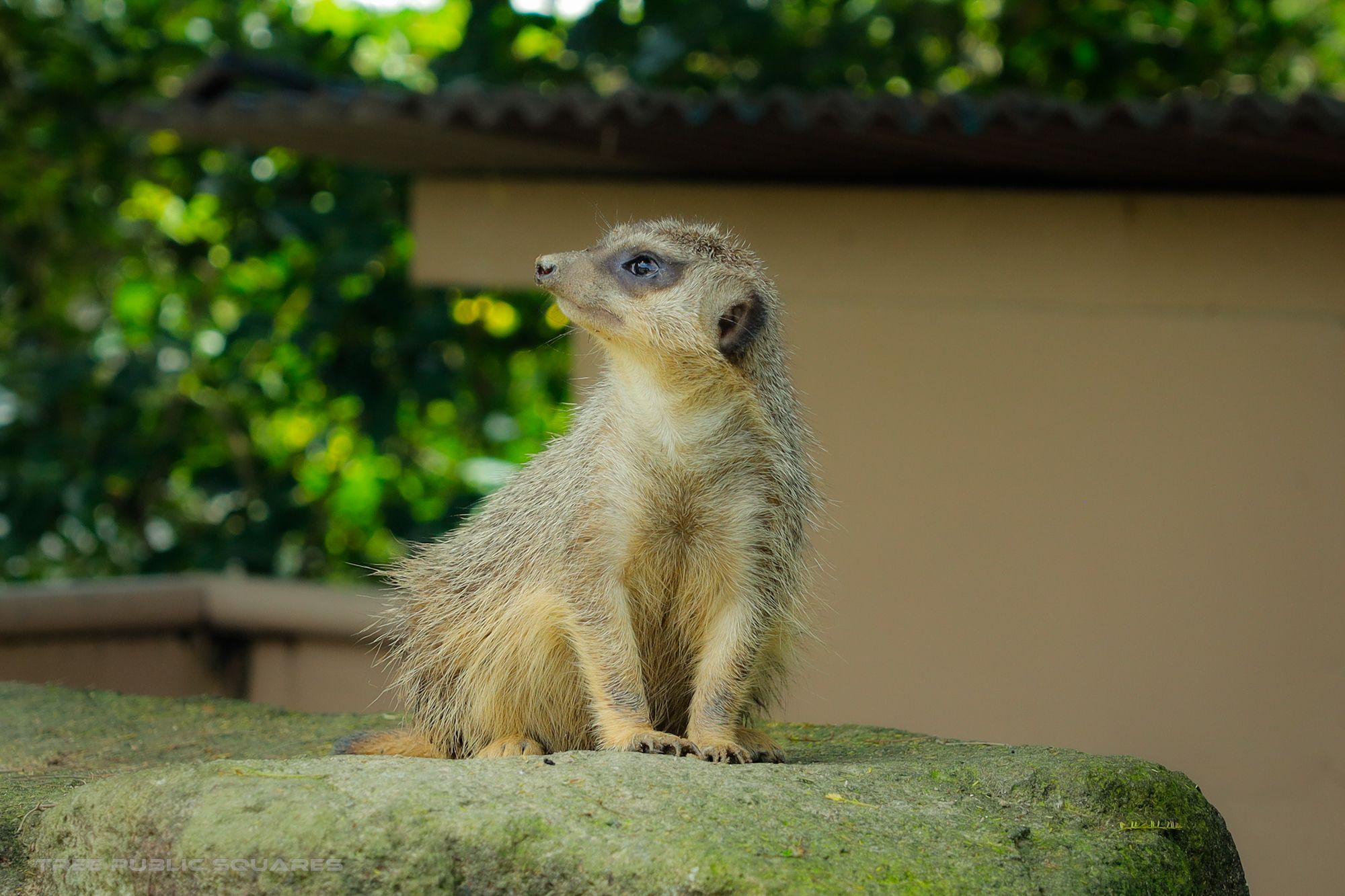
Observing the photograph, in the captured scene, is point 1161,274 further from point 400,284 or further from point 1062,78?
point 400,284

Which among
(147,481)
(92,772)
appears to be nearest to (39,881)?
(92,772)

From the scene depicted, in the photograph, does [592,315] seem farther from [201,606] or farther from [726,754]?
[201,606]

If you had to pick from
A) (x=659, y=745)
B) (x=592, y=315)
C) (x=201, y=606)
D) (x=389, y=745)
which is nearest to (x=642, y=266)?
(x=592, y=315)

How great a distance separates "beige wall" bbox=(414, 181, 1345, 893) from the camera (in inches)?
218

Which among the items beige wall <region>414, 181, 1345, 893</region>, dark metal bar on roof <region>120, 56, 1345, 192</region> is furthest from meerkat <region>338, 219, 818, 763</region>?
beige wall <region>414, 181, 1345, 893</region>

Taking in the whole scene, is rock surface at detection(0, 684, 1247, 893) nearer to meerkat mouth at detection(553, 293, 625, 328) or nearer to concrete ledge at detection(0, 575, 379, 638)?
meerkat mouth at detection(553, 293, 625, 328)

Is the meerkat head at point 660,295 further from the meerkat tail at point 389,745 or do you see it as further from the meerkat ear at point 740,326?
the meerkat tail at point 389,745

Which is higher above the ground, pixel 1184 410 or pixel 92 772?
pixel 1184 410

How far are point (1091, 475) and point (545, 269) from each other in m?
3.24

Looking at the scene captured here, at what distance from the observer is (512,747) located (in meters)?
3.34

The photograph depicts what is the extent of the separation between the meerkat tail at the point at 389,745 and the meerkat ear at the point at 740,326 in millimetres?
1252

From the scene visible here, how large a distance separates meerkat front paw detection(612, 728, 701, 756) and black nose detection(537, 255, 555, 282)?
41.1 inches

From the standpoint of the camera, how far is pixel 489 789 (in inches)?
98.9

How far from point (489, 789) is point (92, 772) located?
1438mm
